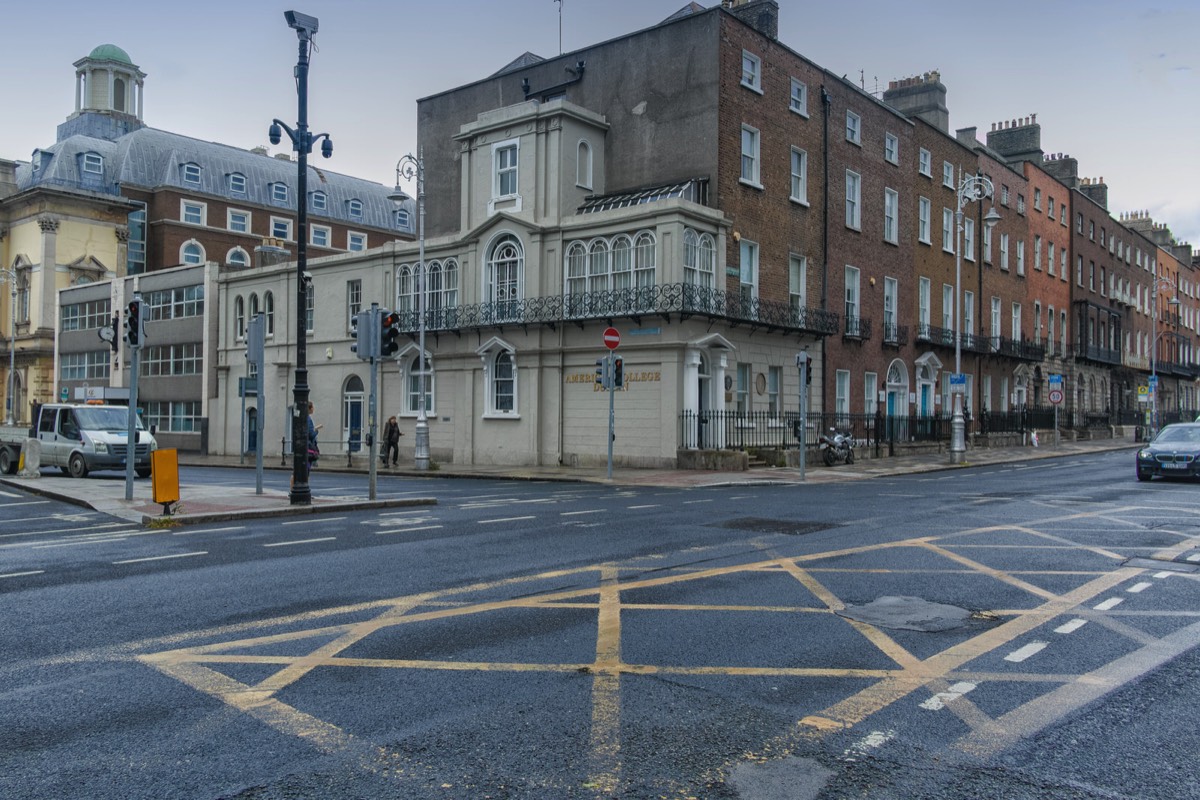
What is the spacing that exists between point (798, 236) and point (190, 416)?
31053 millimetres

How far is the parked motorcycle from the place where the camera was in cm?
2995

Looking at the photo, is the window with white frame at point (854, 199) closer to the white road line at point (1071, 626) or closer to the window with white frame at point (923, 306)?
the window with white frame at point (923, 306)

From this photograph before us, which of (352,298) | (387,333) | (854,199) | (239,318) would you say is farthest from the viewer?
(239,318)

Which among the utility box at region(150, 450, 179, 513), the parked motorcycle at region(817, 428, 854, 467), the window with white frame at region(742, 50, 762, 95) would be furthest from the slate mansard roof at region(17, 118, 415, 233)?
the utility box at region(150, 450, 179, 513)

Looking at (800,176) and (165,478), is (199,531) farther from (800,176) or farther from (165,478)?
(800,176)

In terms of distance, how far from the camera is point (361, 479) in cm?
2692

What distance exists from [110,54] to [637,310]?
70.8m

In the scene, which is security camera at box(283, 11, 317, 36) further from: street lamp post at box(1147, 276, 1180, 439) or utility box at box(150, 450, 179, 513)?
street lamp post at box(1147, 276, 1180, 439)

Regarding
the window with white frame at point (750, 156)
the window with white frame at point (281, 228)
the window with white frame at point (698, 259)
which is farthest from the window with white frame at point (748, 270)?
the window with white frame at point (281, 228)

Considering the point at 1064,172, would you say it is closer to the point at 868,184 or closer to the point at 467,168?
the point at 868,184

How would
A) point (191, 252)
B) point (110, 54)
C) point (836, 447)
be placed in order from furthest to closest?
point (110, 54) < point (191, 252) < point (836, 447)

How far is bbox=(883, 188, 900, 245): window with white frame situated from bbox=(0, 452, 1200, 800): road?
28.9 metres

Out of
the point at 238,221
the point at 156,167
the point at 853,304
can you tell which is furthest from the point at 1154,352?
the point at 156,167

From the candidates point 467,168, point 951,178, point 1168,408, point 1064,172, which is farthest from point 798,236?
point 1168,408
